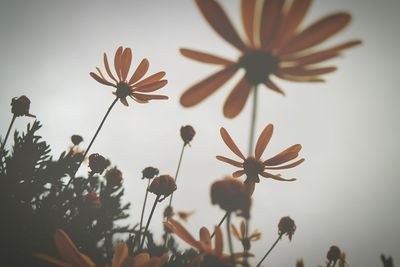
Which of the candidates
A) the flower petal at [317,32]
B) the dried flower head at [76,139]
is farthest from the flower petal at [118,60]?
the dried flower head at [76,139]

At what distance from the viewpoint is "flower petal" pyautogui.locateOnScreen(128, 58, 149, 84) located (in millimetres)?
2428

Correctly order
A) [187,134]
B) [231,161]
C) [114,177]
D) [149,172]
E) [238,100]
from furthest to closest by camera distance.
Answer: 1. [114,177]
2. [149,172]
3. [187,134]
4. [231,161]
5. [238,100]

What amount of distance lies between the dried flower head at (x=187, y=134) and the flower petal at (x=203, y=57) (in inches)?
77.4

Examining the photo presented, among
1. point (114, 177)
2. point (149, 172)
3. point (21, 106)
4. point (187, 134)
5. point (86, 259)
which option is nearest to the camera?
point (86, 259)

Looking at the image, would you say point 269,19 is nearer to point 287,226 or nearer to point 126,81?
point 126,81

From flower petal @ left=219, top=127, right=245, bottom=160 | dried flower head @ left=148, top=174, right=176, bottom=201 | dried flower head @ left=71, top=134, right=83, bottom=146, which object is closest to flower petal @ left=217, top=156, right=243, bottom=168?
flower petal @ left=219, top=127, right=245, bottom=160

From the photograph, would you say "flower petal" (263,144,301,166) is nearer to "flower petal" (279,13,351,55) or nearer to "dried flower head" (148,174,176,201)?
"dried flower head" (148,174,176,201)

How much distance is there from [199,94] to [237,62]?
0.18 meters

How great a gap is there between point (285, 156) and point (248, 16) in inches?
48.0

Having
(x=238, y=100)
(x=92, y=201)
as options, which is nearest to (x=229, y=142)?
(x=238, y=100)

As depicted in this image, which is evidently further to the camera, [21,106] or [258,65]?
[21,106]

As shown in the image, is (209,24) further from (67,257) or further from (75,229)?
(75,229)

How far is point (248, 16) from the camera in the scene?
90cm

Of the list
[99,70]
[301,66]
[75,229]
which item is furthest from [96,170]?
[301,66]
